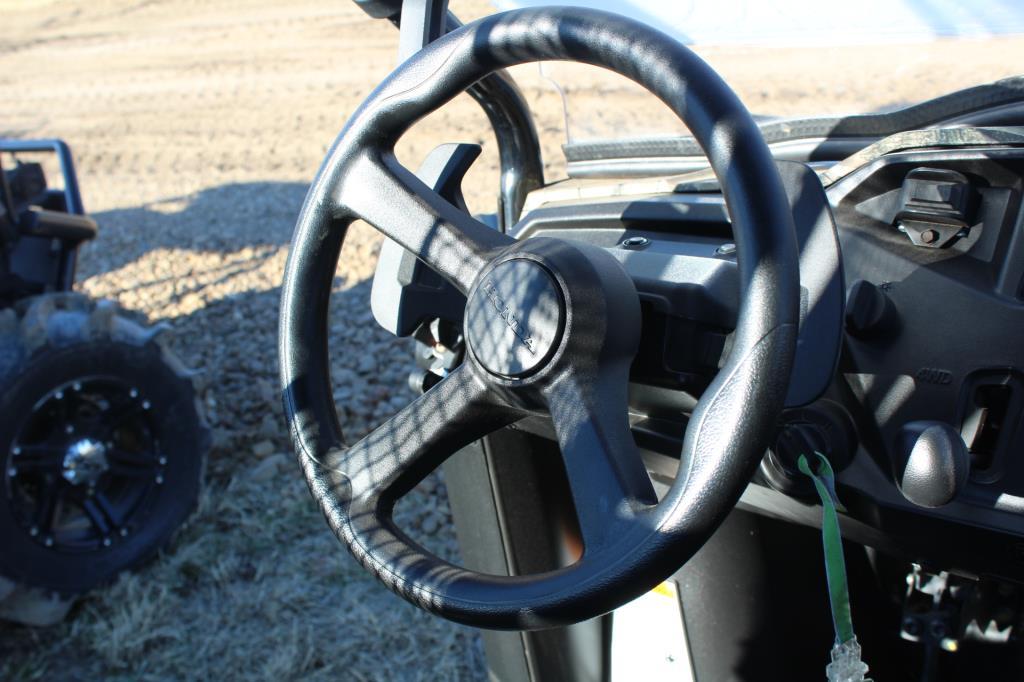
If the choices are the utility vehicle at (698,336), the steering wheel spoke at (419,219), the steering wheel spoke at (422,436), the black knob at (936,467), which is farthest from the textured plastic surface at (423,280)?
the black knob at (936,467)

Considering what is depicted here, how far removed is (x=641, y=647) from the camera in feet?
6.35

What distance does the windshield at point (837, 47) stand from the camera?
66.3 inches

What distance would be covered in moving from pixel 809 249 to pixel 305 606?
232 cm

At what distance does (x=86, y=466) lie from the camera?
3.08m

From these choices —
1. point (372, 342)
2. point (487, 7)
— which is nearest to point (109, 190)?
point (372, 342)

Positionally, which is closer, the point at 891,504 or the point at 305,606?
the point at 891,504

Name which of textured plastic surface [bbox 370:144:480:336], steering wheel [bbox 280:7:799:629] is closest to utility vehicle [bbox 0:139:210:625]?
textured plastic surface [bbox 370:144:480:336]

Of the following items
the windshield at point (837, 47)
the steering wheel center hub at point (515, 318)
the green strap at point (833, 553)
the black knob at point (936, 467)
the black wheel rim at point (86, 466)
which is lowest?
the black wheel rim at point (86, 466)

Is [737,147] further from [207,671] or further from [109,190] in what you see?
[109,190]

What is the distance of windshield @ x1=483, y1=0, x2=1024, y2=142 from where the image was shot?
5.53 ft

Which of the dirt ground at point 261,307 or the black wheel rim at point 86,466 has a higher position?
the black wheel rim at point 86,466

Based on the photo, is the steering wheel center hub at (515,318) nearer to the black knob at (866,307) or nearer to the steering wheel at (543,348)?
the steering wheel at (543,348)

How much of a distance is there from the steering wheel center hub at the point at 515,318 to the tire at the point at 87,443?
2.13m

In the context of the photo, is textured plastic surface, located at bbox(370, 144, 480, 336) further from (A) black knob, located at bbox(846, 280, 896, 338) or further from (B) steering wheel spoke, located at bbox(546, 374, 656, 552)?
(A) black knob, located at bbox(846, 280, 896, 338)
